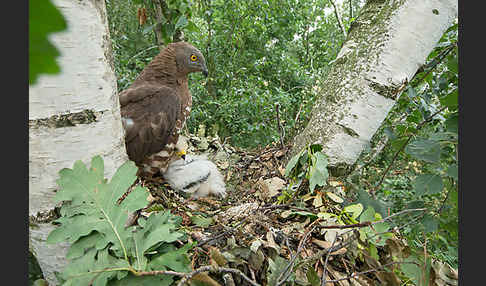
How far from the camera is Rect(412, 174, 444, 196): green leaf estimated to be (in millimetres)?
794

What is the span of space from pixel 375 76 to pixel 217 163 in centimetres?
130

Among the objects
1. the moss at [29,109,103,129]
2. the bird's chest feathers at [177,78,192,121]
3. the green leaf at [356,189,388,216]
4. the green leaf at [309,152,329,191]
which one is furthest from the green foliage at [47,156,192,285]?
the bird's chest feathers at [177,78,192,121]

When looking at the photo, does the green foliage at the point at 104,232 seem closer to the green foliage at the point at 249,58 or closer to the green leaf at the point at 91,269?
the green leaf at the point at 91,269

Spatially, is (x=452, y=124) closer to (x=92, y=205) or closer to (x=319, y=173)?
(x=319, y=173)

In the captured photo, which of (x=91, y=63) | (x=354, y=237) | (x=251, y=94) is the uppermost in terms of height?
(x=91, y=63)

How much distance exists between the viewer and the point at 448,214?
0.87 meters

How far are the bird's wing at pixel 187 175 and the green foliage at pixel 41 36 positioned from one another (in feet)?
4.38

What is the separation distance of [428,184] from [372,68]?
0.52m

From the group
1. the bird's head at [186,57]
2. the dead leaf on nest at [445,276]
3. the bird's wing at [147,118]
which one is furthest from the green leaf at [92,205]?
the bird's head at [186,57]

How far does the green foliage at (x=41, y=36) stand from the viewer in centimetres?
43

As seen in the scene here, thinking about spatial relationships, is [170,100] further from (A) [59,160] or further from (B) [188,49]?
(A) [59,160]

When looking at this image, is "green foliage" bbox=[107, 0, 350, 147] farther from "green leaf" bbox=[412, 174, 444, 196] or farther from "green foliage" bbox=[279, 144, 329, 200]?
"green leaf" bbox=[412, 174, 444, 196]

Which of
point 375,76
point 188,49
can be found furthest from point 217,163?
point 375,76

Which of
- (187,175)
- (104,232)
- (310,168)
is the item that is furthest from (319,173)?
(187,175)
